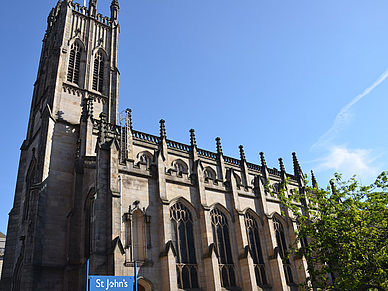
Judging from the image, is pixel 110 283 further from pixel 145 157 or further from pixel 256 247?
pixel 145 157

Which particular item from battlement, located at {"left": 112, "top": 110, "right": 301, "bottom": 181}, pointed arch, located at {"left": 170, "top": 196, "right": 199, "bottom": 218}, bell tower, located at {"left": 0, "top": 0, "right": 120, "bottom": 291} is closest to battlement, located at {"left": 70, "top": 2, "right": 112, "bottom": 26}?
bell tower, located at {"left": 0, "top": 0, "right": 120, "bottom": 291}

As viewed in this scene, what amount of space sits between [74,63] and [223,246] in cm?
2081

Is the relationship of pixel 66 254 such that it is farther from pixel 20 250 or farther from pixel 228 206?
pixel 228 206

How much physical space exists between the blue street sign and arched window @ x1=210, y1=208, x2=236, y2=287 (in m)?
11.4

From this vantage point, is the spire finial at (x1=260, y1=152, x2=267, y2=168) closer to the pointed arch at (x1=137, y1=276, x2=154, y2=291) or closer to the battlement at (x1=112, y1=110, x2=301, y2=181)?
the battlement at (x1=112, y1=110, x2=301, y2=181)

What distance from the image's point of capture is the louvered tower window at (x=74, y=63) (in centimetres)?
2855

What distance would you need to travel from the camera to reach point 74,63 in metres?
29.3

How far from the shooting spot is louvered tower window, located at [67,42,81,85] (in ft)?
93.7

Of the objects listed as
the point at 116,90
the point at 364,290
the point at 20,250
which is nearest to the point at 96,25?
the point at 116,90

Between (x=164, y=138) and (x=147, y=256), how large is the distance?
43.6ft

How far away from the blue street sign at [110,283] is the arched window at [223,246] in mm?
11434

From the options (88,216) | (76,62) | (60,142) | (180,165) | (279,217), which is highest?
A: (76,62)

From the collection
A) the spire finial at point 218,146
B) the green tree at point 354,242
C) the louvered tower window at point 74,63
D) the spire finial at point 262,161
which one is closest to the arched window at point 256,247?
the green tree at point 354,242

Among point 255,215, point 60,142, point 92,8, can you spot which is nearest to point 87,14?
point 92,8
